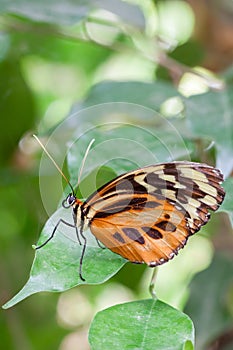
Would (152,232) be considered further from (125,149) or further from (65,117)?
(65,117)

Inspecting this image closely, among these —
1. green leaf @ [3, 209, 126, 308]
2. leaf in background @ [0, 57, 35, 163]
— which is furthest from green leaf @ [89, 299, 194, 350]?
leaf in background @ [0, 57, 35, 163]

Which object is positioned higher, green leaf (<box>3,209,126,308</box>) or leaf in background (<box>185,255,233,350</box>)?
green leaf (<box>3,209,126,308</box>)

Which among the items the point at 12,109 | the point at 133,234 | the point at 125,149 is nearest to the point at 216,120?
the point at 125,149

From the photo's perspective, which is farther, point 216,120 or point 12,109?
point 12,109

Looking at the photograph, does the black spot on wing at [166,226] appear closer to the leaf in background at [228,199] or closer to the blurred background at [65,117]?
the leaf in background at [228,199]

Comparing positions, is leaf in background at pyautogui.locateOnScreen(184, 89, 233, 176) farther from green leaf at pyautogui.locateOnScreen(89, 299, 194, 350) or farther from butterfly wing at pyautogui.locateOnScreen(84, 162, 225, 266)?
green leaf at pyautogui.locateOnScreen(89, 299, 194, 350)

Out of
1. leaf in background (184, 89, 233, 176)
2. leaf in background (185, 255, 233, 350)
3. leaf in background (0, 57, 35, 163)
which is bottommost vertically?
leaf in background (185, 255, 233, 350)

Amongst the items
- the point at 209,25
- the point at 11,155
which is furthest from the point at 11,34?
the point at 209,25
